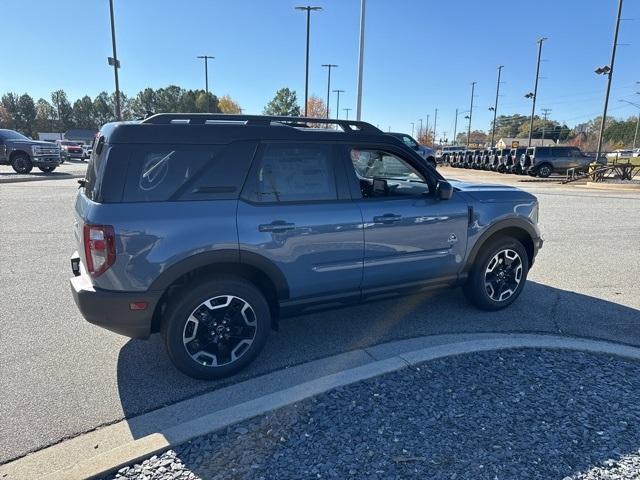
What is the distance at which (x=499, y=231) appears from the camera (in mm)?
4469

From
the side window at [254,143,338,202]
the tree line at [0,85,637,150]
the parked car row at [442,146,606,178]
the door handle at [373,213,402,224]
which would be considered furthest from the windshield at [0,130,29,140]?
the tree line at [0,85,637,150]

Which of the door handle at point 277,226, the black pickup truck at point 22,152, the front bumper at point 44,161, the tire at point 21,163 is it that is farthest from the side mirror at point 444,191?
the tire at point 21,163

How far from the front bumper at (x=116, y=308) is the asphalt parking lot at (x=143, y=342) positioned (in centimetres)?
49

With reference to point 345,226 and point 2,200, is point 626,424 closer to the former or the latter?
point 345,226

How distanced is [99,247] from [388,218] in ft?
7.23

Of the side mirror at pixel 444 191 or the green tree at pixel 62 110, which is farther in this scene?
the green tree at pixel 62 110

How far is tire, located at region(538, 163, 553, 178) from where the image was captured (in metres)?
26.3

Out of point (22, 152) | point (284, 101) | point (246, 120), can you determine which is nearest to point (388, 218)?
point (246, 120)

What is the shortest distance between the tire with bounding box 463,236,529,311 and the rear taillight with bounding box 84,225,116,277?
3.25m

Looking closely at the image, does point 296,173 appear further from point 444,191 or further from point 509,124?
point 509,124

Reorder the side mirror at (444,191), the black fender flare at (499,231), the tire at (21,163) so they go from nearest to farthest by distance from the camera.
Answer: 1. the side mirror at (444,191)
2. the black fender flare at (499,231)
3. the tire at (21,163)

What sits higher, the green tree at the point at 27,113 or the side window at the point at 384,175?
the green tree at the point at 27,113

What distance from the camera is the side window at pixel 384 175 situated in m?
4.00

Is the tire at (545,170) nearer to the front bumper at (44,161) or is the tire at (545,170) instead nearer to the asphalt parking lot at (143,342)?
the asphalt parking lot at (143,342)
